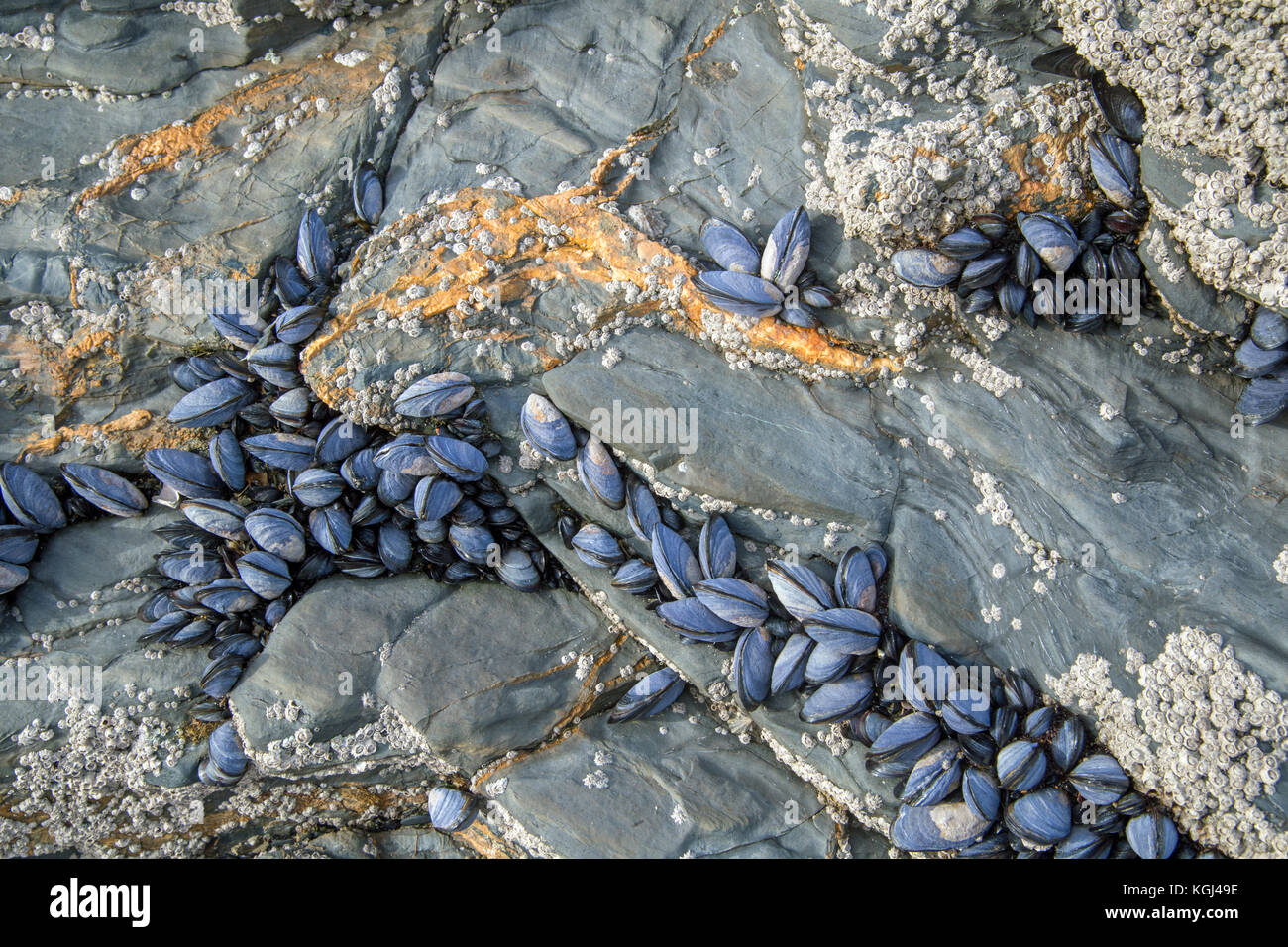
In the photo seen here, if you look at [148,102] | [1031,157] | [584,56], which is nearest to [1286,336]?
[1031,157]

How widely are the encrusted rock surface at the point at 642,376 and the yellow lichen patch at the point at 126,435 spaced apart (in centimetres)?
2

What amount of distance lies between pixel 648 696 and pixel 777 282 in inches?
87.1

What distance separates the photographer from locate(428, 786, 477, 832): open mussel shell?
4297 mm

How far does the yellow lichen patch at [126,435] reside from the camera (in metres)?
4.45

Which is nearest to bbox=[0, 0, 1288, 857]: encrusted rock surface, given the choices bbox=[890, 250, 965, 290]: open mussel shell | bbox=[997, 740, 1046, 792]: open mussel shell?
bbox=[890, 250, 965, 290]: open mussel shell

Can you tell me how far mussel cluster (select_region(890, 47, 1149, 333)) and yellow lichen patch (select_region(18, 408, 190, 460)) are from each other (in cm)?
400

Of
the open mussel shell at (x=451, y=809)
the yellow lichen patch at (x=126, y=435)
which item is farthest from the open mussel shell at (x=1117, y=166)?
the yellow lichen patch at (x=126, y=435)

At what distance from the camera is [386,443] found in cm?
424

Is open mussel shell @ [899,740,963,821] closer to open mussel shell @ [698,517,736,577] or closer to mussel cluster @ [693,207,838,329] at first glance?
open mussel shell @ [698,517,736,577]

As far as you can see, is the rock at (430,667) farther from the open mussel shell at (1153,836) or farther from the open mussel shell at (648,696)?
the open mussel shell at (1153,836)

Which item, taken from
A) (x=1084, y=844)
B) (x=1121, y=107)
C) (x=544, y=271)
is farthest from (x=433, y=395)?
(x=1084, y=844)

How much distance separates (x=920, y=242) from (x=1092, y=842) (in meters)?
2.90

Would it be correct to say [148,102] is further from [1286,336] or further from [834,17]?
[1286,336]

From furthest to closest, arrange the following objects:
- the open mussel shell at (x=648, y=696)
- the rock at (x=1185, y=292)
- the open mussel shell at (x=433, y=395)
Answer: the open mussel shell at (x=648, y=696), the open mussel shell at (x=433, y=395), the rock at (x=1185, y=292)
